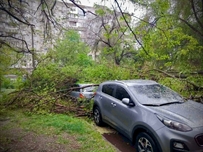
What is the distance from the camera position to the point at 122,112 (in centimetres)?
436

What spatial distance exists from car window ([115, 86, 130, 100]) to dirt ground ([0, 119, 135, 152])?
4.16ft

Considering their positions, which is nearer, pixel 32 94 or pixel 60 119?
pixel 60 119

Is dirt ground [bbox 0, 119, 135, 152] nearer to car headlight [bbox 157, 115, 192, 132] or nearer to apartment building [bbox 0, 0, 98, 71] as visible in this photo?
car headlight [bbox 157, 115, 192, 132]

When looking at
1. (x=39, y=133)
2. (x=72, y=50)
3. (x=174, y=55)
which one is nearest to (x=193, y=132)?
(x=39, y=133)

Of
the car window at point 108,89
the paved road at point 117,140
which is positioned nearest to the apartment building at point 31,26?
the car window at point 108,89

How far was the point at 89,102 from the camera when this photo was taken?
7371mm

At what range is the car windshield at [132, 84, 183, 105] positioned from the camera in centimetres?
407

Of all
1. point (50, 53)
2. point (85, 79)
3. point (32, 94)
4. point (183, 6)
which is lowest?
point (32, 94)

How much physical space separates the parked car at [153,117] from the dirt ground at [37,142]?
0.50m

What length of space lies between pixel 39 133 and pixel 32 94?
344 centimetres

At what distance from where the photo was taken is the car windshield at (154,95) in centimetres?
407

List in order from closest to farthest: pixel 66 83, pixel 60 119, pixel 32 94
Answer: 1. pixel 60 119
2. pixel 32 94
3. pixel 66 83

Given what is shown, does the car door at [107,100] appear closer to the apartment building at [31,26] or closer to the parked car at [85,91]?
the parked car at [85,91]

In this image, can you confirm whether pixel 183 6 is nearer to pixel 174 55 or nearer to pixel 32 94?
pixel 174 55
